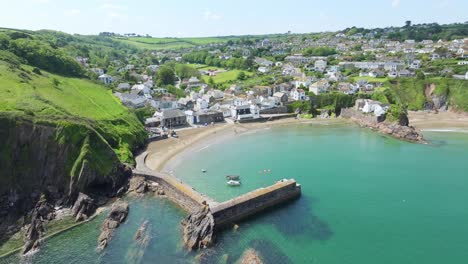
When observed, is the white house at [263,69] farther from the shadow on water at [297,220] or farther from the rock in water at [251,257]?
the rock in water at [251,257]

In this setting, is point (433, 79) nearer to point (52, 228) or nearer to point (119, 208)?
point (119, 208)

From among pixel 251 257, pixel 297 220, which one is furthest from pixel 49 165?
pixel 297 220

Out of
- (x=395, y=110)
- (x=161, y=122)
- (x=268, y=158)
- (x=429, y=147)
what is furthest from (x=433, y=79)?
(x=161, y=122)

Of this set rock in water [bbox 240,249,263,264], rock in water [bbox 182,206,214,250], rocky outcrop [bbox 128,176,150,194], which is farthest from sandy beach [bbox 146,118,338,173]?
rock in water [bbox 240,249,263,264]

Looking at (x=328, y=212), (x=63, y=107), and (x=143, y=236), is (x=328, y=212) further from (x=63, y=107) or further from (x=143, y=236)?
(x=63, y=107)

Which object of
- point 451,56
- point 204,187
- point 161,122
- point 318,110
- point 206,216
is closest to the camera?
point 206,216

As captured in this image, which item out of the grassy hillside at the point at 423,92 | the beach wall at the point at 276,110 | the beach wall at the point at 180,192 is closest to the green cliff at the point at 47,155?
the beach wall at the point at 180,192
